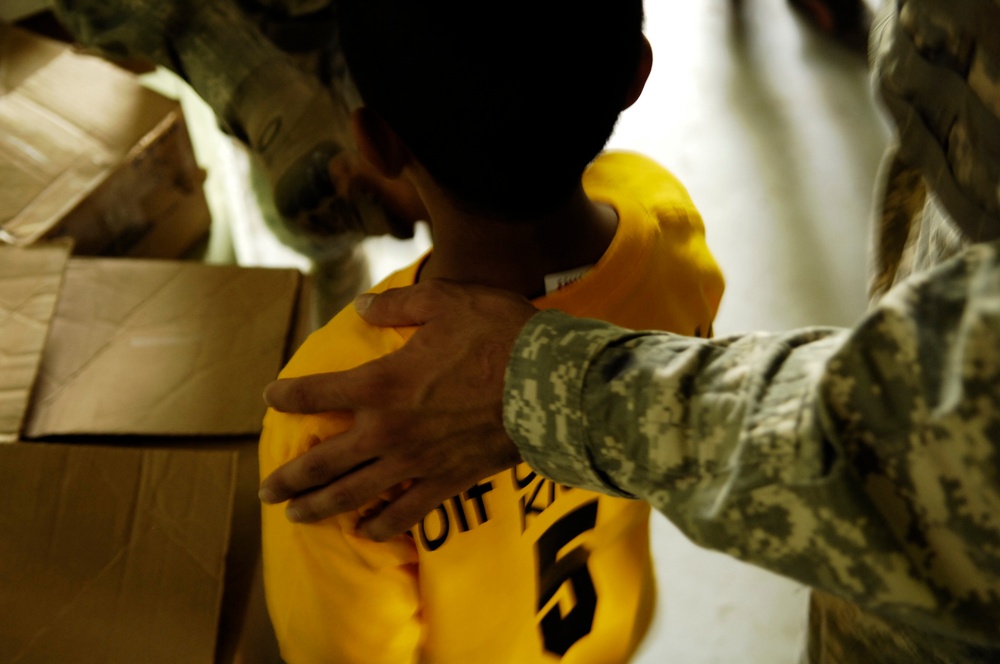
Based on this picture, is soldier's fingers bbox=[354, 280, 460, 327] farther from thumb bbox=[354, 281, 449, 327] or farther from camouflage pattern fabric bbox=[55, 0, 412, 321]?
camouflage pattern fabric bbox=[55, 0, 412, 321]

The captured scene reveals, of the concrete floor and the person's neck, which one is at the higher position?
the person's neck

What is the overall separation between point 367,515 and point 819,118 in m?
1.80

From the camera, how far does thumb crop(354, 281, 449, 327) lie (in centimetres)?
59

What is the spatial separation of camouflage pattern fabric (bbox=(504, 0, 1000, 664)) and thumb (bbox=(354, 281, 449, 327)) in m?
0.09

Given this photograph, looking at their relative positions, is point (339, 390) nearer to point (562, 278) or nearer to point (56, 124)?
point (562, 278)

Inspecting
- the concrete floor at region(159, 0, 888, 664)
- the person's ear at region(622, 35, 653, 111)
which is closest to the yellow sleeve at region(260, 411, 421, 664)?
the person's ear at region(622, 35, 653, 111)

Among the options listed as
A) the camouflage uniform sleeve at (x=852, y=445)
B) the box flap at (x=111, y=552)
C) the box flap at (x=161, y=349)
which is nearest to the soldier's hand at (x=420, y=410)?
the camouflage uniform sleeve at (x=852, y=445)

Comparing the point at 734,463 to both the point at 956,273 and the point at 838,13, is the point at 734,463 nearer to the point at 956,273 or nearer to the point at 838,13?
the point at 956,273

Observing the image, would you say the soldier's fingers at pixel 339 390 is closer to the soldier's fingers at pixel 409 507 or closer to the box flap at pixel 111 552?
the soldier's fingers at pixel 409 507

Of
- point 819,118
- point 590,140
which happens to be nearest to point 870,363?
point 590,140

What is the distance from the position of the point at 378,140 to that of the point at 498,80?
116 millimetres

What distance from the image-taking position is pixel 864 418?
40 cm

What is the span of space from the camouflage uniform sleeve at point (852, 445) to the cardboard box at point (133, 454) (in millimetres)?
617

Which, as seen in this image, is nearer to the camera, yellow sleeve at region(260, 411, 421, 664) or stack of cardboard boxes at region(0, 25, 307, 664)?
yellow sleeve at region(260, 411, 421, 664)
